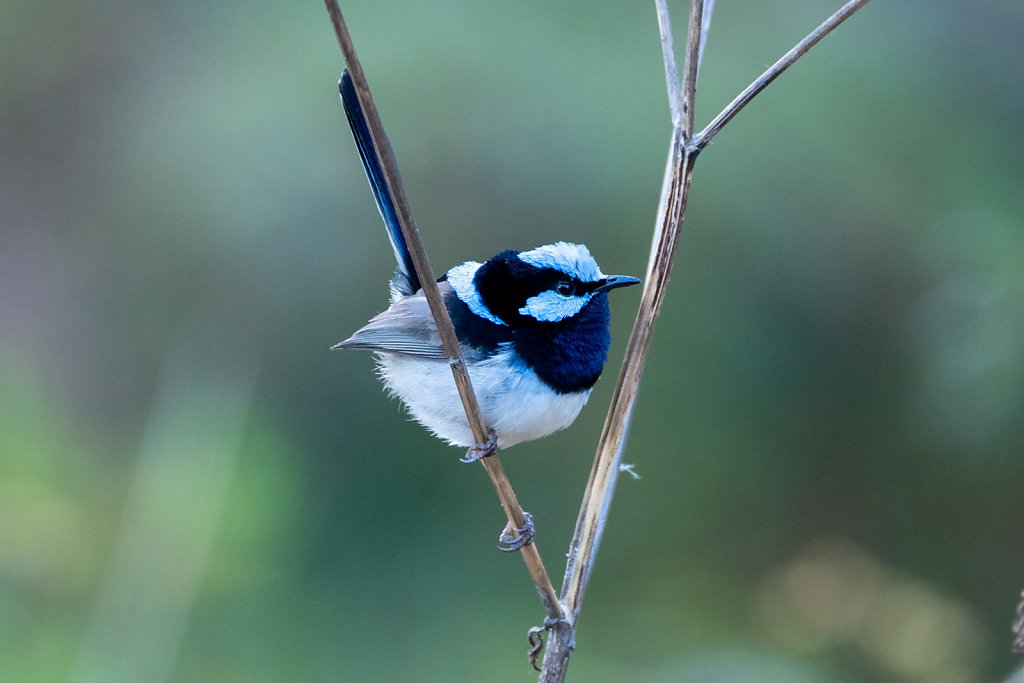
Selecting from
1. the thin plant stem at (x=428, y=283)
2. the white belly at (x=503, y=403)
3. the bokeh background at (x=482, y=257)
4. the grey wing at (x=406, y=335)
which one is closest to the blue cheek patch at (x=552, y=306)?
the white belly at (x=503, y=403)

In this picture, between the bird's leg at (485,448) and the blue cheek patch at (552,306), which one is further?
the blue cheek patch at (552,306)

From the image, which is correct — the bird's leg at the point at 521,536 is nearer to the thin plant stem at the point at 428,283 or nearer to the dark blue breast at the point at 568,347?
Result: the thin plant stem at the point at 428,283

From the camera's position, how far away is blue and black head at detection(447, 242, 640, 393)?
235 cm

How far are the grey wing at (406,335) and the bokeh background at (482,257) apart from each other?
0.76 meters

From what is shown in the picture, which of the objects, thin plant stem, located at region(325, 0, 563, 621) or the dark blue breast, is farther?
the dark blue breast

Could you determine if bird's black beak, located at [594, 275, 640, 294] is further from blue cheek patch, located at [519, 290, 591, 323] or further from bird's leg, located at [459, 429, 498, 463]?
bird's leg, located at [459, 429, 498, 463]

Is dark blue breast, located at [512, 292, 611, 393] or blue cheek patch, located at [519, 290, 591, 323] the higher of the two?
blue cheek patch, located at [519, 290, 591, 323]

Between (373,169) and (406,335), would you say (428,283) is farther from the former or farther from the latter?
(406,335)

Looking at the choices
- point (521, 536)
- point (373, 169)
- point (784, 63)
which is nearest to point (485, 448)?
point (521, 536)

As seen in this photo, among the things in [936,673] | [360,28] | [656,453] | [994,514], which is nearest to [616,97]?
[360,28]

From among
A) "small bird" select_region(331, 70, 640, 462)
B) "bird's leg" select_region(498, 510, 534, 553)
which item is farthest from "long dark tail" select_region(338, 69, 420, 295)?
"bird's leg" select_region(498, 510, 534, 553)

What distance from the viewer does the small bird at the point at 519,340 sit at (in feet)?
7.64

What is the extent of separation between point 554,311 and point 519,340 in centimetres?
11

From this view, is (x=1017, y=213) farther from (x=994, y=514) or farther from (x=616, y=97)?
(x=616, y=97)
